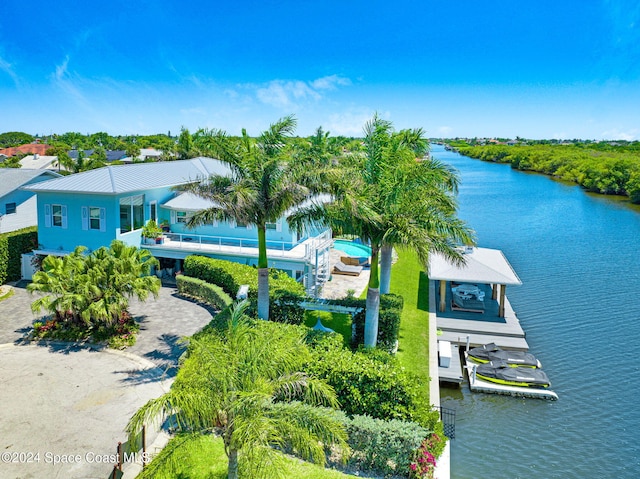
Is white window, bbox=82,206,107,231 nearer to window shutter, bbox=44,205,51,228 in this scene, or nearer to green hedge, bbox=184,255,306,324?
window shutter, bbox=44,205,51,228

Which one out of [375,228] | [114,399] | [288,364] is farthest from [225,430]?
[375,228]

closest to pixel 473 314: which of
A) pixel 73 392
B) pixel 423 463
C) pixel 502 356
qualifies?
pixel 502 356

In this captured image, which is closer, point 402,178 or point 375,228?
point 375,228

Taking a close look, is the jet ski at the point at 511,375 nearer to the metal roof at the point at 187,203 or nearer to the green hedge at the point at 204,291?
the green hedge at the point at 204,291

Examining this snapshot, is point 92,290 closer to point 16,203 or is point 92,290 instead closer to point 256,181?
point 256,181

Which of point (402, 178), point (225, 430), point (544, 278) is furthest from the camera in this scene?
point (544, 278)

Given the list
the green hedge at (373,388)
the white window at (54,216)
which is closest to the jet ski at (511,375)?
the green hedge at (373,388)

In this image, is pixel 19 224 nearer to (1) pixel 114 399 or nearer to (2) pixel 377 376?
(1) pixel 114 399
